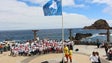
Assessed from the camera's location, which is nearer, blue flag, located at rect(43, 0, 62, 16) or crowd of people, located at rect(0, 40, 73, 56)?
blue flag, located at rect(43, 0, 62, 16)

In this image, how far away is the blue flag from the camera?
21.4 metres

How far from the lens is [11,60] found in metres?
28.3

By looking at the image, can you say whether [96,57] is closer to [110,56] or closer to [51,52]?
[110,56]

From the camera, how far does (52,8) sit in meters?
21.5

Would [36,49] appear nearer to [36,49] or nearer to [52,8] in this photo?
[36,49]

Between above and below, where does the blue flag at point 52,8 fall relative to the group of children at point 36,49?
above

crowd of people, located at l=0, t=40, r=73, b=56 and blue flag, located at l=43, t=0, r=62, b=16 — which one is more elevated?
blue flag, located at l=43, t=0, r=62, b=16

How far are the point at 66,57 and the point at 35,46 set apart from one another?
7806 mm

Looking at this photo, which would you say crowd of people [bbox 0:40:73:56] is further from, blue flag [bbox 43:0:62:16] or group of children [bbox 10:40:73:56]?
blue flag [bbox 43:0:62:16]

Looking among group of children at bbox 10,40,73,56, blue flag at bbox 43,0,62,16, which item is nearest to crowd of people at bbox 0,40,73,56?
group of children at bbox 10,40,73,56

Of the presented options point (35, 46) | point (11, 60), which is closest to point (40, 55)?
point (35, 46)

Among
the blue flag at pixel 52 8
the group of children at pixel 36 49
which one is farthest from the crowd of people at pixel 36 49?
the blue flag at pixel 52 8

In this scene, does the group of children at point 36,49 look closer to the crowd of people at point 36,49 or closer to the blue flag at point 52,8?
the crowd of people at point 36,49

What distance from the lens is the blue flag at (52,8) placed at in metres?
21.4
